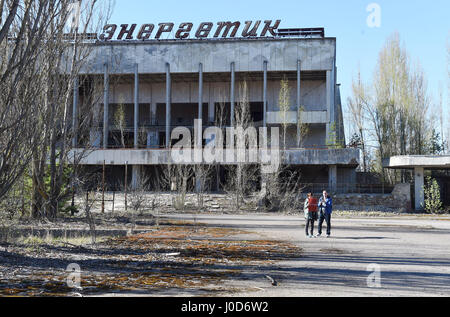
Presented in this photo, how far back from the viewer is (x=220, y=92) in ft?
158

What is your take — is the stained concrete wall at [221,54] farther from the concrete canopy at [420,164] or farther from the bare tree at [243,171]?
the concrete canopy at [420,164]

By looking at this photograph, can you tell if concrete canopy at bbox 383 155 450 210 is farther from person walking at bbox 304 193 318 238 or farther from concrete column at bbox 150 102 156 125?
concrete column at bbox 150 102 156 125

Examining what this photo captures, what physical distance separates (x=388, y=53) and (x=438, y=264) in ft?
137

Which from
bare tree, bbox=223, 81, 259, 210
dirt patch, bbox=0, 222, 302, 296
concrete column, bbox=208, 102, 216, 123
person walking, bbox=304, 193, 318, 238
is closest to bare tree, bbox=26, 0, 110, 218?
dirt patch, bbox=0, 222, 302, 296

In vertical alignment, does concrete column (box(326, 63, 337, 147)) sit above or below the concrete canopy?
above

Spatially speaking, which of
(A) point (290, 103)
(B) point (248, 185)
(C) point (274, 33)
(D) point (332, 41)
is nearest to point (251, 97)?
(A) point (290, 103)

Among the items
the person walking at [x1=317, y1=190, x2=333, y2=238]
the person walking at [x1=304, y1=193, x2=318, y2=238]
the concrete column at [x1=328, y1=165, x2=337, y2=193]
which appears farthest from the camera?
the concrete column at [x1=328, y1=165, x2=337, y2=193]

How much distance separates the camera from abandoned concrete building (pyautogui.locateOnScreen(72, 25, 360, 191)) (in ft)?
133

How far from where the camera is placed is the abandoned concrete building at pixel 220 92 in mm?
40562

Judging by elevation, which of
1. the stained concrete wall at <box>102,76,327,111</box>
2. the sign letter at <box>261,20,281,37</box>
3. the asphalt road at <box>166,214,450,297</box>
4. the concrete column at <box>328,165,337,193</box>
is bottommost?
the asphalt road at <box>166,214,450,297</box>

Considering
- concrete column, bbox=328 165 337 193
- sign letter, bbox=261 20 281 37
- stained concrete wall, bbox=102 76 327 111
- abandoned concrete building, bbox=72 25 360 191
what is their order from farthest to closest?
stained concrete wall, bbox=102 76 327 111 < sign letter, bbox=261 20 281 37 < abandoned concrete building, bbox=72 25 360 191 < concrete column, bbox=328 165 337 193

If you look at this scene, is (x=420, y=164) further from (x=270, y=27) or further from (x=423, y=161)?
(x=270, y=27)
